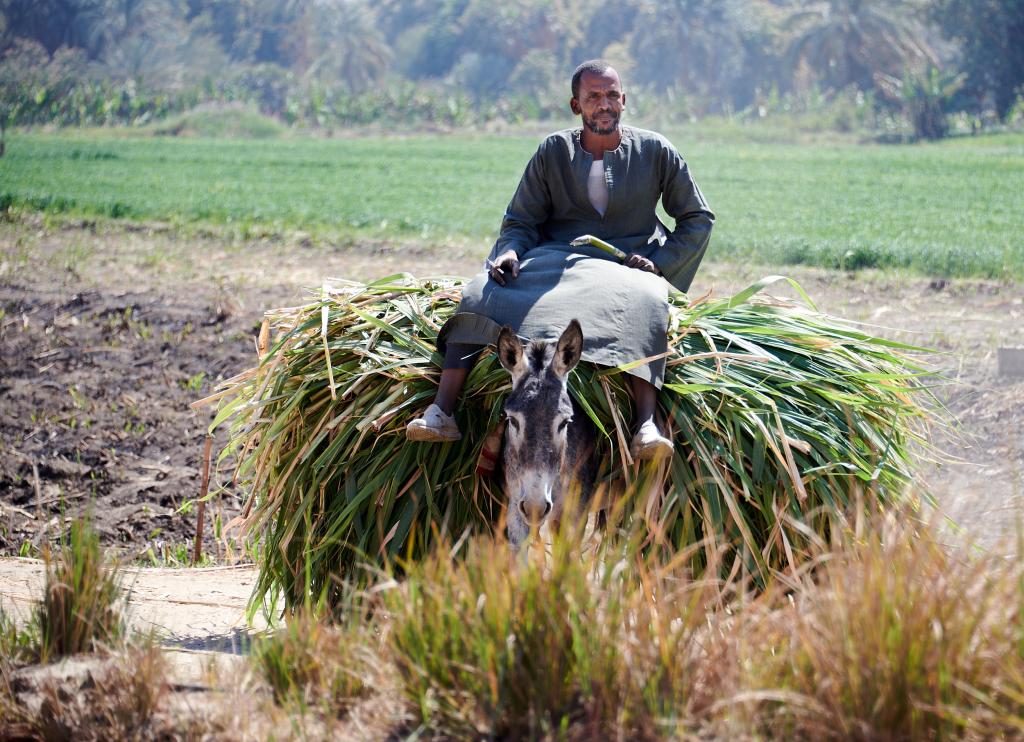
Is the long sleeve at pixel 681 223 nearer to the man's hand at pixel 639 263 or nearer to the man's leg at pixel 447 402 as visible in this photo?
the man's hand at pixel 639 263

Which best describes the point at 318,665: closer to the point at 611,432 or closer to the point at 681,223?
the point at 611,432

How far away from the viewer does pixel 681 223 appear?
15.3 ft

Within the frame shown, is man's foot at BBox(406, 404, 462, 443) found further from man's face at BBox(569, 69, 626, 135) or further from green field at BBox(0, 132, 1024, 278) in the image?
green field at BBox(0, 132, 1024, 278)

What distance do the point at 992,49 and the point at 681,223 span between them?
2965 cm

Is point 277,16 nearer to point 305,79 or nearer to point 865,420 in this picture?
point 305,79

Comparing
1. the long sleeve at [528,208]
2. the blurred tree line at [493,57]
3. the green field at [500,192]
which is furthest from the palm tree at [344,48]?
the long sleeve at [528,208]

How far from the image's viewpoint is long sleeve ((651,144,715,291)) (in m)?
4.59

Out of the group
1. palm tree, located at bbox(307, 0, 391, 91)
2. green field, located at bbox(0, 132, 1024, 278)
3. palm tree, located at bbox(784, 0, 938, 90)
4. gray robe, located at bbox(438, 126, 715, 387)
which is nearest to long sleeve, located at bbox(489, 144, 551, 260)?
gray robe, located at bbox(438, 126, 715, 387)

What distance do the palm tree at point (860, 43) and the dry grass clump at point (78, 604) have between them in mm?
43192

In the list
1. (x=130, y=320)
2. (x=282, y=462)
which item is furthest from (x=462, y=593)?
(x=130, y=320)

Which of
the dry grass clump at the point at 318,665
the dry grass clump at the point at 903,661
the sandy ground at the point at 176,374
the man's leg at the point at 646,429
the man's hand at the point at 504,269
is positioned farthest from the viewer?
the sandy ground at the point at 176,374

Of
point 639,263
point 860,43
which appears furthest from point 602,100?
point 860,43

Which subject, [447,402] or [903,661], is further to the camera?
[447,402]

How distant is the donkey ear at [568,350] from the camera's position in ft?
11.8
